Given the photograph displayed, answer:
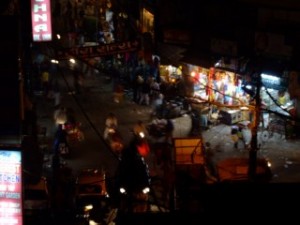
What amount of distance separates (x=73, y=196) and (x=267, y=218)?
970 centimetres

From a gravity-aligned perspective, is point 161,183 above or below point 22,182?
below

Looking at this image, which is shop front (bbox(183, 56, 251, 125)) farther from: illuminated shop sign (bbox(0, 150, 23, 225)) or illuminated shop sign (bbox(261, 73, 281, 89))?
illuminated shop sign (bbox(0, 150, 23, 225))

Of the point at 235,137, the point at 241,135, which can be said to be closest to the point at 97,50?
the point at 235,137

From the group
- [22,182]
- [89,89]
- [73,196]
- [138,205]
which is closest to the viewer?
[22,182]

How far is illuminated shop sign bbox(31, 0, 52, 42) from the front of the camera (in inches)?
709

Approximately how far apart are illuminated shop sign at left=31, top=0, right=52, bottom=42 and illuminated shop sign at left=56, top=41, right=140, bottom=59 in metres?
3.37

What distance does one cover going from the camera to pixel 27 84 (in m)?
13.2

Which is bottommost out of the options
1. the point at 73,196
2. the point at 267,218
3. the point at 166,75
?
the point at 73,196

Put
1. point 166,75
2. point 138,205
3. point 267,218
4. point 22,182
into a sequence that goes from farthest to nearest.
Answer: point 166,75 < point 138,205 < point 22,182 < point 267,218

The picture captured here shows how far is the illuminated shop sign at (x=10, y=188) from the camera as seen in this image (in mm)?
9977

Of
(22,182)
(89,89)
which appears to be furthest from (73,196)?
(89,89)

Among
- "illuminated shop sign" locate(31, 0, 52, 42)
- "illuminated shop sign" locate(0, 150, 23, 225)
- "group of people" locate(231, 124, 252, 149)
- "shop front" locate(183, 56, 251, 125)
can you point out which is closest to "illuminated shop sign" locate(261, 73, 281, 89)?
"shop front" locate(183, 56, 251, 125)

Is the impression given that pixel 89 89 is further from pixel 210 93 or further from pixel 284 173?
pixel 284 173

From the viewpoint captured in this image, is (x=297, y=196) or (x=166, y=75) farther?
(x=166, y=75)
